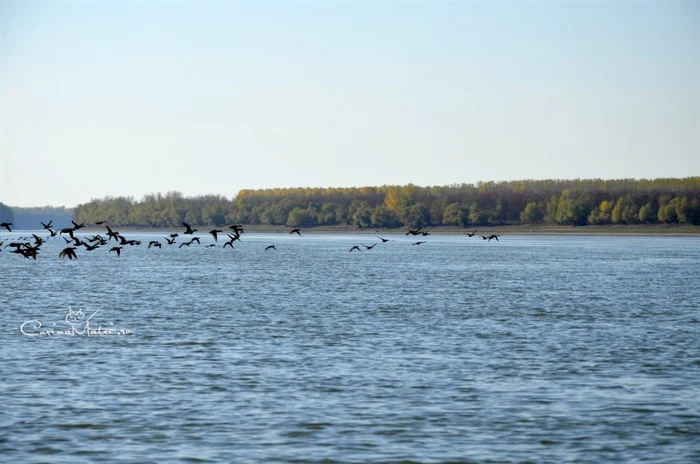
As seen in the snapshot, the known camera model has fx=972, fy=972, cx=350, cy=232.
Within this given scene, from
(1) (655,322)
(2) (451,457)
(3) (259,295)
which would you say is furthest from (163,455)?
(3) (259,295)

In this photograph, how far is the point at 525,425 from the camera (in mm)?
18156

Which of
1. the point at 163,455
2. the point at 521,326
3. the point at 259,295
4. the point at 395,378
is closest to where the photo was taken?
the point at 163,455

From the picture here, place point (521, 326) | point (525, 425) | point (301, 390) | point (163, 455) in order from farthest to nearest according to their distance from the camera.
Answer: point (521, 326), point (301, 390), point (525, 425), point (163, 455)

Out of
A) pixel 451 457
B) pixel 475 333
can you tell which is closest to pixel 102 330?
pixel 475 333

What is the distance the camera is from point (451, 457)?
16.1 meters

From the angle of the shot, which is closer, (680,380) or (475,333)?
(680,380)

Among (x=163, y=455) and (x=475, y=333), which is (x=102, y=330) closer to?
(x=475, y=333)

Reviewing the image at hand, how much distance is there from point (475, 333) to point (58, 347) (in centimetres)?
1316

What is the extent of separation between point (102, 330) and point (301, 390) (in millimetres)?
13212

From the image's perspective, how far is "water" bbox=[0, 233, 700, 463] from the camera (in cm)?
1672

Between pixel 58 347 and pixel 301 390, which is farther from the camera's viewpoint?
pixel 58 347

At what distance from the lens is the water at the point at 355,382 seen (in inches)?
658

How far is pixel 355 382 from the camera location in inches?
872

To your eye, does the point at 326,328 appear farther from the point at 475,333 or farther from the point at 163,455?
the point at 163,455
